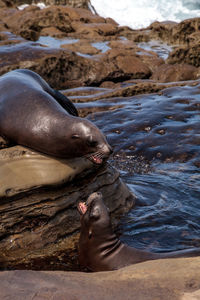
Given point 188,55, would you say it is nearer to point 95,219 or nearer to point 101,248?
point 95,219

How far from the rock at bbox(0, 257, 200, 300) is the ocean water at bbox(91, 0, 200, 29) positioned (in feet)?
135

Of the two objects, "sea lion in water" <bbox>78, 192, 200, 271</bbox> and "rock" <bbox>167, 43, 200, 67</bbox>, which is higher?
"sea lion in water" <bbox>78, 192, 200, 271</bbox>

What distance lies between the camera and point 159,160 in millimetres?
7172

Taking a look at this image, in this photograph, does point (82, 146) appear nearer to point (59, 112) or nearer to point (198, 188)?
point (59, 112)

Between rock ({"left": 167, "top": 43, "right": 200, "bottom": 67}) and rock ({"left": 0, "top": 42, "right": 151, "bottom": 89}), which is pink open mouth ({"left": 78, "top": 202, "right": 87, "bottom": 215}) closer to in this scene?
rock ({"left": 0, "top": 42, "right": 151, "bottom": 89})

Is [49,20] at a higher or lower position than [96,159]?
lower

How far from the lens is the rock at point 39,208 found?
407 cm

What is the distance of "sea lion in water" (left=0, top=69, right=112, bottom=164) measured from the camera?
4.49m

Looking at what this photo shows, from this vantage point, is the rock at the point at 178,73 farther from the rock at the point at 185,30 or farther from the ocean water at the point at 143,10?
the ocean water at the point at 143,10

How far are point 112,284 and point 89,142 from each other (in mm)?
2266

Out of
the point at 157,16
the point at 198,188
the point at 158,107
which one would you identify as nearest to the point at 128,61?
the point at 158,107

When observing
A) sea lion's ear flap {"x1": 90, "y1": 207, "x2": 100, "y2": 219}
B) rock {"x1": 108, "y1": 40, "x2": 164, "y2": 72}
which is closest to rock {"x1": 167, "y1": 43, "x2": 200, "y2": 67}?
rock {"x1": 108, "y1": 40, "x2": 164, "y2": 72}

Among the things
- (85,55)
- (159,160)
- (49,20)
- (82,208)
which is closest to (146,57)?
(85,55)

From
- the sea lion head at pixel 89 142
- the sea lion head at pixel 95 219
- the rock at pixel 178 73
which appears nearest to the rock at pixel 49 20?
the rock at pixel 178 73
